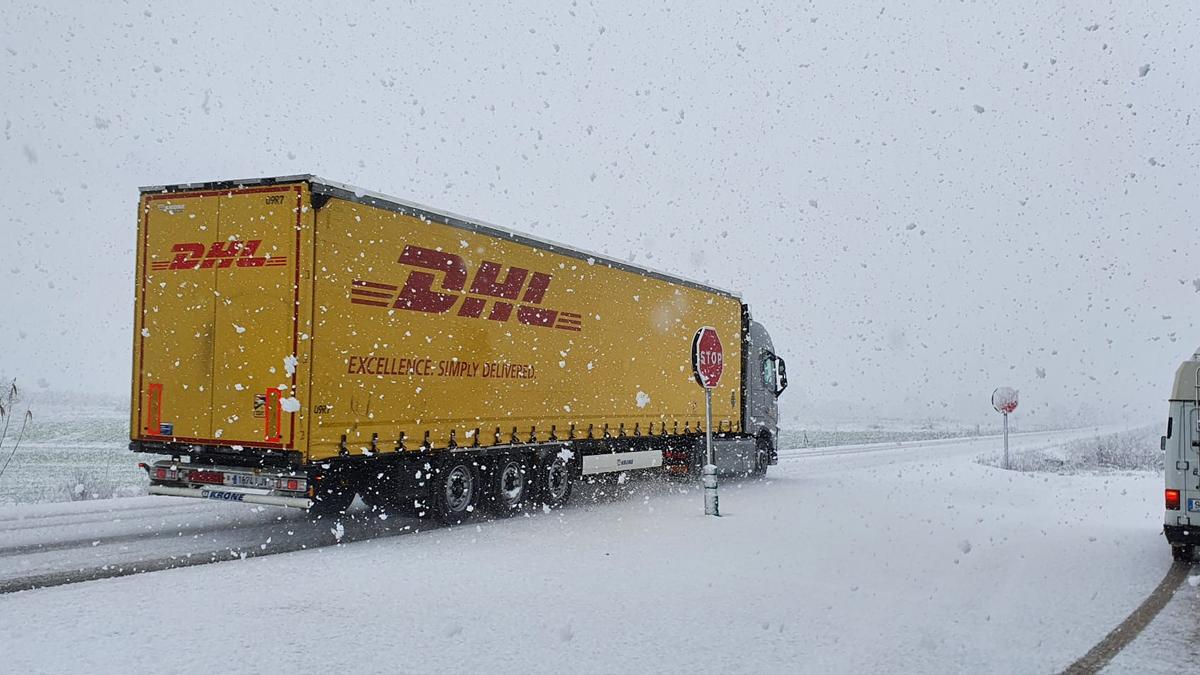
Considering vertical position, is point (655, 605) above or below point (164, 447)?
below

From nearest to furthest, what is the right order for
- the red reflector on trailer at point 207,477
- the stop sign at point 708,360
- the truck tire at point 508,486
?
the red reflector on trailer at point 207,477, the truck tire at point 508,486, the stop sign at point 708,360

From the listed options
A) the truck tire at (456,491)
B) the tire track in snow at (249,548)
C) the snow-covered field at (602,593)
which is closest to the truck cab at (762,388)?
the snow-covered field at (602,593)

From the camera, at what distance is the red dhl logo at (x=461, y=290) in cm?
1042

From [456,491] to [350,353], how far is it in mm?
2656

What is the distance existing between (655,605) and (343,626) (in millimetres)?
2389

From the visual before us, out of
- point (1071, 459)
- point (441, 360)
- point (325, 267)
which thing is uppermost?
point (325, 267)

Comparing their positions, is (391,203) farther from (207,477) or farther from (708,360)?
(708,360)

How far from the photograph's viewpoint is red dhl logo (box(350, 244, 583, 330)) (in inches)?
410

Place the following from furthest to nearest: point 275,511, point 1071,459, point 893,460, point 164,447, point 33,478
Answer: point 1071,459 → point 893,460 → point 33,478 → point 275,511 → point 164,447

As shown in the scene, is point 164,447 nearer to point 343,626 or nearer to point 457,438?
point 457,438

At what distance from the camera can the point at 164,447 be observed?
10.2 meters

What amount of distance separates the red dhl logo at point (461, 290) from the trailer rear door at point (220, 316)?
3.02 feet

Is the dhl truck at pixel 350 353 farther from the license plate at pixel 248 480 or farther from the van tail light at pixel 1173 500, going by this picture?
the van tail light at pixel 1173 500

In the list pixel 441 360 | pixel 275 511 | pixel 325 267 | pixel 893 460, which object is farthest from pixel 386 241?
pixel 893 460
